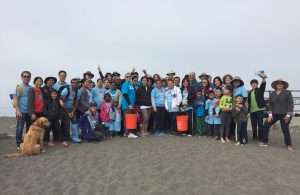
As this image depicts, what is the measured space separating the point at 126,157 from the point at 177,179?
1793mm

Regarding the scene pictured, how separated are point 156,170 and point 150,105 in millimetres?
3852

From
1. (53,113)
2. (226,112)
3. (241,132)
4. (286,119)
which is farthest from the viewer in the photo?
(226,112)

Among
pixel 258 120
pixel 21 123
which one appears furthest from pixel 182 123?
pixel 21 123

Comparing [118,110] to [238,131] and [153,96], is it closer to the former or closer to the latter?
[153,96]

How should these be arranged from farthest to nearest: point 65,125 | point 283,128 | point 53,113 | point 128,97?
1. point 128,97
2. point 65,125
3. point 53,113
4. point 283,128

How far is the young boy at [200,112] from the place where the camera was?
9156mm

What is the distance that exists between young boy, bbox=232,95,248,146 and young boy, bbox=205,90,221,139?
626 millimetres

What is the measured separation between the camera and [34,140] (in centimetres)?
714

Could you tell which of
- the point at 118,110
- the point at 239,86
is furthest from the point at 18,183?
the point at 239,86

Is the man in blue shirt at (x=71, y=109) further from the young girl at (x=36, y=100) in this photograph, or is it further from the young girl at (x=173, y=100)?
the young girl at (x=173, y=100)

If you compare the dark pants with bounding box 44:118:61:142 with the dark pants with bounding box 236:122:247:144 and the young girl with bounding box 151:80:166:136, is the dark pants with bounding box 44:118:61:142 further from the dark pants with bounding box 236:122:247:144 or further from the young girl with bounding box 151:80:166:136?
the dark pants with bounding box 236:122:247:144

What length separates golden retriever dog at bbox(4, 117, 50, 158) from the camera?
23.1ft

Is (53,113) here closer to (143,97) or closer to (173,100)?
(143,97)

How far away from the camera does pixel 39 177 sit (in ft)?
18.7
